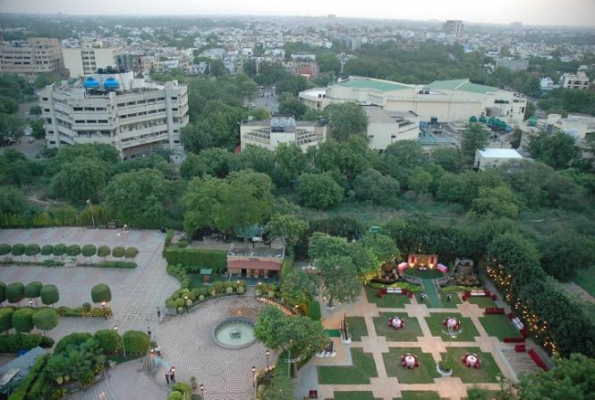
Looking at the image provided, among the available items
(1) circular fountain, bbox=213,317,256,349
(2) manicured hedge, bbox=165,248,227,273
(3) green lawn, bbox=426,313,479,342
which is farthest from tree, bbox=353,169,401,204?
(1) circular fountain, bbox=213,317,256,349

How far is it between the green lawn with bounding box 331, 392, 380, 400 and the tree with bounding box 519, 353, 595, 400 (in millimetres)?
7286

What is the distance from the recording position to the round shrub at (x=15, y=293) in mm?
28438

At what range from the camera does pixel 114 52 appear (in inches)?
4208

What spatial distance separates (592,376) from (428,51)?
13764 cm

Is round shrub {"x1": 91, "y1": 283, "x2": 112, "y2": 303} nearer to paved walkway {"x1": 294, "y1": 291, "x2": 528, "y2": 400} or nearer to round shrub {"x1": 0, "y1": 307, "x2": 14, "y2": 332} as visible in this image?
round shrub {"x1": 0, "y1": 307, "x2": 14, "y2": 332}

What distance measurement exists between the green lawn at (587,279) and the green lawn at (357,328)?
17.3 m

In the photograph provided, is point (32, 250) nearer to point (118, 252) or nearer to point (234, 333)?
point (118, 252)

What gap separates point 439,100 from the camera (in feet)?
250

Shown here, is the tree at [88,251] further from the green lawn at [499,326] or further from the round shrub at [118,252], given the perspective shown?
the green lawn at [499,326]

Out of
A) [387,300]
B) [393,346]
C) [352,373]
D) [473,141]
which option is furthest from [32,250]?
[473,141]

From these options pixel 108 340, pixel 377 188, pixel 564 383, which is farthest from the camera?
pixel 377 188

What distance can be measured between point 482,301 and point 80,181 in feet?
121

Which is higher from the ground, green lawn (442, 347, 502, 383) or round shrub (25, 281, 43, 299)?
round shrub (25, 281, 43, 299)

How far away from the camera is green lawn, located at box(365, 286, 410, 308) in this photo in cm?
3094
